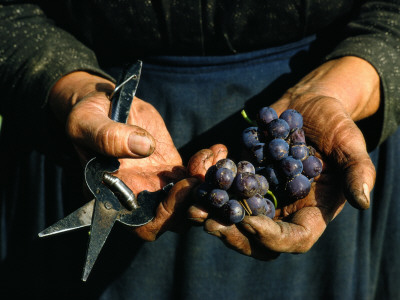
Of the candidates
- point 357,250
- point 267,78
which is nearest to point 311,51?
point 267,78

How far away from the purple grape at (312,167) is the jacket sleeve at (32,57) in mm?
920

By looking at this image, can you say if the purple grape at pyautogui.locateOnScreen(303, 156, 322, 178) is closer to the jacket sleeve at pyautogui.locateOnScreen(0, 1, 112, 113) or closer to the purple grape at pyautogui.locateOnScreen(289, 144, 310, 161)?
the purple grape at pyautogui.locateOnScreen(289, 144, 310, 161)

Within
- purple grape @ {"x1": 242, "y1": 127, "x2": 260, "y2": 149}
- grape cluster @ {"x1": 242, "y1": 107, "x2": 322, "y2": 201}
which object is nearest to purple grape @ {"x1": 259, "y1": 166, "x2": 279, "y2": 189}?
grape cluster @ {"x1": 242, "y1": 107, "x2": 322, "y2": 201}

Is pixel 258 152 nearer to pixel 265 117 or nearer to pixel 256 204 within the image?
pixel 265 117

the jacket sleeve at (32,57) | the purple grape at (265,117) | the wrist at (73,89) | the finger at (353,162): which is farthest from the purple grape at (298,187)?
the jacket sleeve at (32,57)

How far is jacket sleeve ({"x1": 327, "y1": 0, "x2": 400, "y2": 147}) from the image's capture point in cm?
172

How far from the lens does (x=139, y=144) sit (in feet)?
4.14

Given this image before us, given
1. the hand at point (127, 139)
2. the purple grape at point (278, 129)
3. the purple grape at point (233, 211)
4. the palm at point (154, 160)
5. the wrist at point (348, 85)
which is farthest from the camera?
the wrist at point (348, 85)

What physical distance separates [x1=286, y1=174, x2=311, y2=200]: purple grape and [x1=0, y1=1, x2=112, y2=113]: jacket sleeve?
92 cm

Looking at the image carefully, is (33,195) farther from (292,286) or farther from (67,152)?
(292,286)

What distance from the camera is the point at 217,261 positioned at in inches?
75.0

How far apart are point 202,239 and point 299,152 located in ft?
2.33

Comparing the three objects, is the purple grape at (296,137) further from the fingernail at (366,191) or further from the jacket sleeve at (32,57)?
the jacket sleeve at (32,57)

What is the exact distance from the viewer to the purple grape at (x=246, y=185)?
47.4 inches
